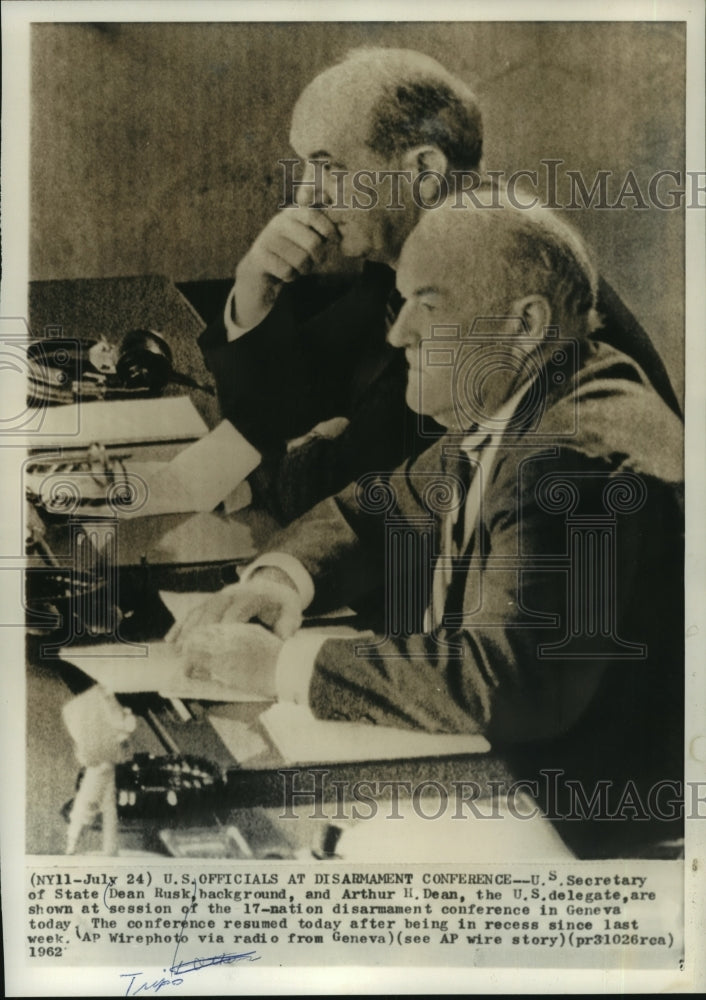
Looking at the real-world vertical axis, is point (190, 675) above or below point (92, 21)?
below

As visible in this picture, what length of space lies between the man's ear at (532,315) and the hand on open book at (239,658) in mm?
986

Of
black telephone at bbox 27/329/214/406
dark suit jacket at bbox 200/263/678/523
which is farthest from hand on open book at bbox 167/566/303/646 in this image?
black telephone at bbox 27/329/214/406

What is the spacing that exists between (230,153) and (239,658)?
125 centimetres

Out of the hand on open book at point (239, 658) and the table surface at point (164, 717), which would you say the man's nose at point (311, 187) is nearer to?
the table surface at point (164, 717)

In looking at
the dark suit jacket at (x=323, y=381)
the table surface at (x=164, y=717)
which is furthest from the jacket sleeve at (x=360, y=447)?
the table surface at (x=164, y=717)

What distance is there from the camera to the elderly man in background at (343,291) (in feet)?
6.17

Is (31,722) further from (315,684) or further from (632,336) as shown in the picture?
(632,336)

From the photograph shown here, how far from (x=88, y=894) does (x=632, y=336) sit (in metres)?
1.94

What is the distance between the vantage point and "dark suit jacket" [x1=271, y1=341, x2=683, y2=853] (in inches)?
73.8

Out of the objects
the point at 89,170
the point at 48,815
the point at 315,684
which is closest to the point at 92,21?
the point at 89,170

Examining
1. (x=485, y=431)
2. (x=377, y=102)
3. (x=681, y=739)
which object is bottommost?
(x=681, y=739)

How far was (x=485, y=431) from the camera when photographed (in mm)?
1887
